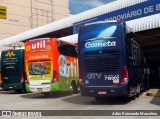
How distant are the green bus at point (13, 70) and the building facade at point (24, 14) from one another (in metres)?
31.9

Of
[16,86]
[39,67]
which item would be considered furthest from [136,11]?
[39,67]

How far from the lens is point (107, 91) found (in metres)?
13.5

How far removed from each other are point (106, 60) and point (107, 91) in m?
1.33

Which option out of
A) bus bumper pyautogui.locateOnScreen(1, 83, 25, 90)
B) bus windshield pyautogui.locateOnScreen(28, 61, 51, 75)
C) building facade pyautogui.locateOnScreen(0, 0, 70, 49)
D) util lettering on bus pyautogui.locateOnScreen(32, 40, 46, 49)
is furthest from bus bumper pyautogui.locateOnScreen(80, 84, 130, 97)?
building facade pyautogui.locateOnScreen(0, 0, 70, 49)

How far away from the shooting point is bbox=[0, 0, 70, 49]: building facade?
54.7 metres

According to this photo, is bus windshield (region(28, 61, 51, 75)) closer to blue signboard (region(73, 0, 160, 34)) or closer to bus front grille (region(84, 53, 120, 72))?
bus front grille (region(84, 53, 120, 72))

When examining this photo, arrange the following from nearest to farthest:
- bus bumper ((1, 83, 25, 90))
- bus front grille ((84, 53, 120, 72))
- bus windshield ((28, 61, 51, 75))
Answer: bus front grille ((84, 53, 120, 72)) → bus windshield ((28, 61, 51, 75)) → bus bumper ((1, 83, 25, 90))

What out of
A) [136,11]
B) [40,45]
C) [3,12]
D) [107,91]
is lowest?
[107,91]

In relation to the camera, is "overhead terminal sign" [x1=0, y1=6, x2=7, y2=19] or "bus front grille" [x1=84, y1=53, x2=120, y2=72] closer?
"bus front grille" [x1=84, y1=53, x2=120, y2=72]

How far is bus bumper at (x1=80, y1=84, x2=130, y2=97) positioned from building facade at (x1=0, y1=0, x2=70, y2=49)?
41.9 meters

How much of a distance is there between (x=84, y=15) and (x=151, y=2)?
8.80 metres

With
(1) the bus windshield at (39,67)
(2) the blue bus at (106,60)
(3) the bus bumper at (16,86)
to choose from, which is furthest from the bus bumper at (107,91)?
(3) the bus bumper at (16,86)

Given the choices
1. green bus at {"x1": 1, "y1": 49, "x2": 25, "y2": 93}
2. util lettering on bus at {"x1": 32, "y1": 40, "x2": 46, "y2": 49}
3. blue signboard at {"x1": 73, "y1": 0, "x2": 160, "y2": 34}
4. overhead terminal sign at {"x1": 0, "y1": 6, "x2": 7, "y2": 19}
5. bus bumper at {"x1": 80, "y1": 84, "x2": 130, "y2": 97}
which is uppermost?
overhead terminal sign at {"x1": 0, "y1": 6, "x2": 7, "y2": 19}

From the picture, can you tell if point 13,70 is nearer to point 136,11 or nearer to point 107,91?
point 107,91
